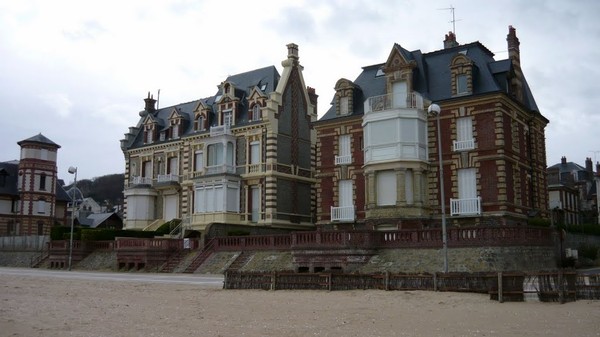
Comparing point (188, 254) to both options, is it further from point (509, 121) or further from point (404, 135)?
point (509, 121)

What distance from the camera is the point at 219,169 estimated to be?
48.1 meters

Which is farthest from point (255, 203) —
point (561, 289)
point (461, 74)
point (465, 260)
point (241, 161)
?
point (561, 289)

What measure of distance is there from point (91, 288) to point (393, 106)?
21.4 meters

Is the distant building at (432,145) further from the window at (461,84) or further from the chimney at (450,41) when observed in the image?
the chimney at (450,41)

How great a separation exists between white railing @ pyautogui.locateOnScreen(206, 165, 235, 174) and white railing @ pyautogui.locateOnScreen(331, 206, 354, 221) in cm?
1097

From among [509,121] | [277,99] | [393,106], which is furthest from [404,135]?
[277,99]

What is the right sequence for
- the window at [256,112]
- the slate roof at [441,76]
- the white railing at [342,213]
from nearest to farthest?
1. the slate roof at [441,76]
2. the white railing at [342,213]
3. the window at [256,112]

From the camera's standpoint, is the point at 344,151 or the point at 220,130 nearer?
the point at 344,151

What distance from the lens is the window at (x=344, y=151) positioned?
40500mm

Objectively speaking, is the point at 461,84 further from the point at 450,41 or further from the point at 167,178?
the point at 167,178

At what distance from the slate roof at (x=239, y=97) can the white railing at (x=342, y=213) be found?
12237 millimetres

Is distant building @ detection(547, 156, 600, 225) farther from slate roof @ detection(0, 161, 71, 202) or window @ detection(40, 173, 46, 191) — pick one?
slate roof @ detection(0, 161, 71, 202)

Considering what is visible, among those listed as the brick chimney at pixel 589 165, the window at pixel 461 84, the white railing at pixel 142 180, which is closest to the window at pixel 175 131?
the white railing at pixel 142 180

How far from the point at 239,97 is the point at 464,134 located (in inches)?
796
